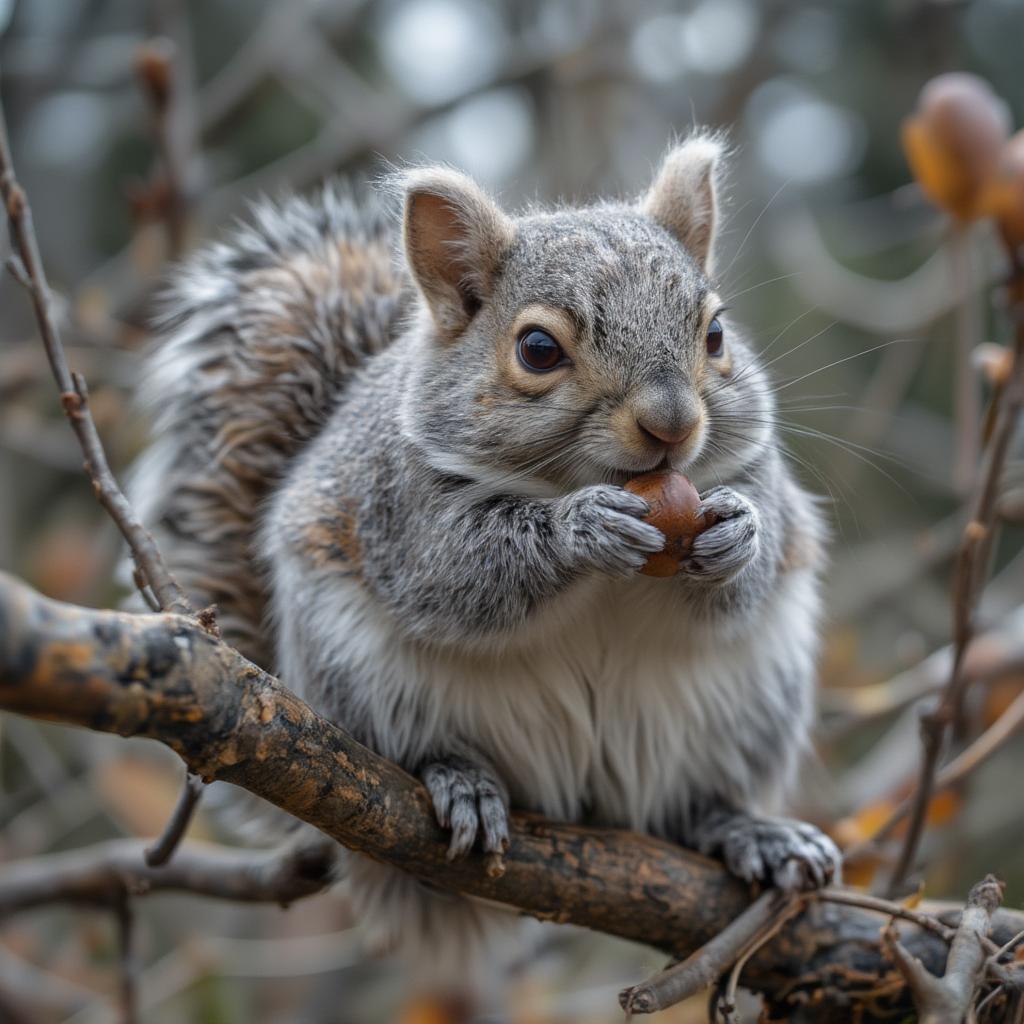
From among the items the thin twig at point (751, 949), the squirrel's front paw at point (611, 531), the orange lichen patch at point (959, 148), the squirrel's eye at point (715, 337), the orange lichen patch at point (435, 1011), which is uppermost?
the orange lichen patch at point (959, 148)

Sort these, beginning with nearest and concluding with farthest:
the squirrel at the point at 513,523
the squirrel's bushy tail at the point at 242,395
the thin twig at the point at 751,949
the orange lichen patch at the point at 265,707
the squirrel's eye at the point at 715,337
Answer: the orange lichen patch at the point at 265,707, the thin twig at the point at 751,949, the squirrel at the point at 513,523, the squirrel's eye at the point at 715,337, the squirrel's bushy tail at the point at 242,395

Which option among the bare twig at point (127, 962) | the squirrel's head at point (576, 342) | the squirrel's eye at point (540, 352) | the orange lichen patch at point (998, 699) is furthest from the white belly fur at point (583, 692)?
the orange lichen patch at point (998, 699)

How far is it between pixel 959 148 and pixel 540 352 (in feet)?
3.09

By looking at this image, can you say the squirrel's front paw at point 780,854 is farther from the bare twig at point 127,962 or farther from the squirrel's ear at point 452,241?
the bare twig at point 127,962

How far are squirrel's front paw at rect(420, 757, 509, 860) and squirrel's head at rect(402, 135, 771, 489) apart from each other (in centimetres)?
54

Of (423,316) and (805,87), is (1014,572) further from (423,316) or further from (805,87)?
(423,316)

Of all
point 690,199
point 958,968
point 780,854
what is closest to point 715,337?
point 690,199

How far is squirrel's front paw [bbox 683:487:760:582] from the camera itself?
2.02 meters

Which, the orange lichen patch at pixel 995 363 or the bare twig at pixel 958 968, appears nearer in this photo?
the bare twig at pixel 958 968

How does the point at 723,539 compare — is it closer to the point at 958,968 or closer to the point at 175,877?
the point at 958,968

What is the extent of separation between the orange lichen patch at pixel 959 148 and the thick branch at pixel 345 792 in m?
1.32

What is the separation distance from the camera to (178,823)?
2.04m

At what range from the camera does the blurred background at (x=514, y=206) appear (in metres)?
3.47

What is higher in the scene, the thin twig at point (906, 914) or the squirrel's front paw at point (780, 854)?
the thin twig at point (906, 914)
